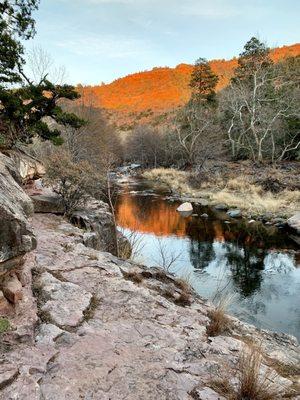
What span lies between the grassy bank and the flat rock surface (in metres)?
13.4

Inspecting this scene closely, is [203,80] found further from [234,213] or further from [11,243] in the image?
[11,243]

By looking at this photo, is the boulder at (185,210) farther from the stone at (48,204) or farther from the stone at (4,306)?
the stone at (4,306)

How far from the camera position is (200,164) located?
3309 cm

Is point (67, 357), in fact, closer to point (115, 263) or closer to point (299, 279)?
point (115, 263)

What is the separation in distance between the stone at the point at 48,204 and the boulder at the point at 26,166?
60cm

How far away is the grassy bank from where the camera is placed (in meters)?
18.9

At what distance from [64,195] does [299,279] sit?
277 inches

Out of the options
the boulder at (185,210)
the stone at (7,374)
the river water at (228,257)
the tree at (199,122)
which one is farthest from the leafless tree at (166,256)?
the tree at (199,122)

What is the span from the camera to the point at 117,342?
3.92 meters

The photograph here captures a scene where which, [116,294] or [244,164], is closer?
[116,294]

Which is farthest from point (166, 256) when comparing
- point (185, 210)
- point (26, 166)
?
point (185, 210)

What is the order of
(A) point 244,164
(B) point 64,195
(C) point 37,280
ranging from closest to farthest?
(C) point 37,280
(B) point 64,195
(A) point 244,164

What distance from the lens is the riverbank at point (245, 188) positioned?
743 inches

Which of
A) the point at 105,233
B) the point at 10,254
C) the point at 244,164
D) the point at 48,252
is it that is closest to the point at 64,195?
the point at 105,233
